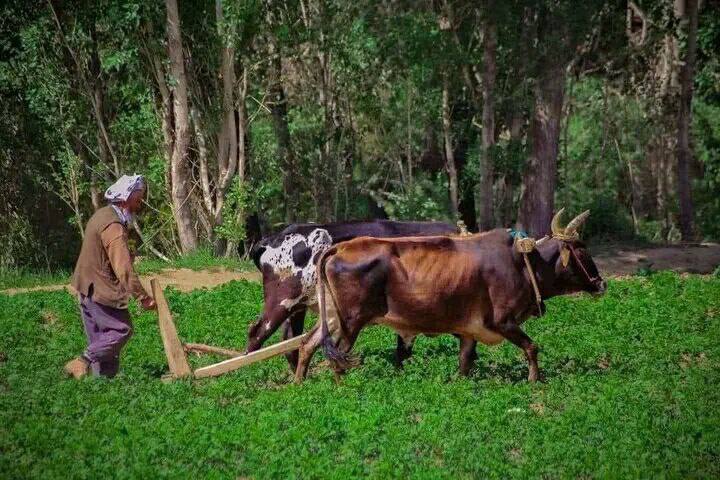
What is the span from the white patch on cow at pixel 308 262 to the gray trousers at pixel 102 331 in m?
1.82

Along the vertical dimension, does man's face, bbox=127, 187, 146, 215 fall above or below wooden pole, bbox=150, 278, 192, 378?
above

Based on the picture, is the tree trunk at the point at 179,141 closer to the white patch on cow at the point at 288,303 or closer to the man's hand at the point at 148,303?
the white patch on cow at the point at 288,303

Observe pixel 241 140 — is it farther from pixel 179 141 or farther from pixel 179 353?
pixel 179 353

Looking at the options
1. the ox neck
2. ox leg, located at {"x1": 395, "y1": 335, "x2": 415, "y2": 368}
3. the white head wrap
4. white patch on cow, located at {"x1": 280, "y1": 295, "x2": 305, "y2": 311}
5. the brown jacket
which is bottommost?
ox leg, located at {"x1": 395, "y1": 335, "x2": 415, "y2": 368}

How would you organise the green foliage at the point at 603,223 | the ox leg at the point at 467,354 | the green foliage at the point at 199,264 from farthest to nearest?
the green foliage at the point at 603,223
the green foliage at the point at 199,264
the ox leg at the point at 467,354

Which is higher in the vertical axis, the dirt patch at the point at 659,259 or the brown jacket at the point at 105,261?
the brown jacket at the point at 105,261

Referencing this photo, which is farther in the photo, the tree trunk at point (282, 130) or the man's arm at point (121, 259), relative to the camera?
the tree trunk at point (282, 130)

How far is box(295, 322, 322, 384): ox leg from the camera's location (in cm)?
1078

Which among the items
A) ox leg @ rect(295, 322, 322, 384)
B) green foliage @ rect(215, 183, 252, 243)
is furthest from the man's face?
green foliage @ rect(215, 183, 252, 243)

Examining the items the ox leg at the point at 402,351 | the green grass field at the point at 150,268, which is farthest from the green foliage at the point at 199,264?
the ox leg at the point at 402,351

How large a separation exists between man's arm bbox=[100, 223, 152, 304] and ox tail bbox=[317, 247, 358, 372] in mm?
1749

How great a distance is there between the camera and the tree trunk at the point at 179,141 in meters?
20.5

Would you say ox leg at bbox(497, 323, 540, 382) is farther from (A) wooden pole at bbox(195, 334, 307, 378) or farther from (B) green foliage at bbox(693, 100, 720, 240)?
(B) green foliage at bbox(693, 100, 720, 240)

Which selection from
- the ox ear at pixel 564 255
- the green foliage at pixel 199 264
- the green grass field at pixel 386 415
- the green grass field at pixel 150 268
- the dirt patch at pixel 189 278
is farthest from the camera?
the green foliage at pixel 199 264
